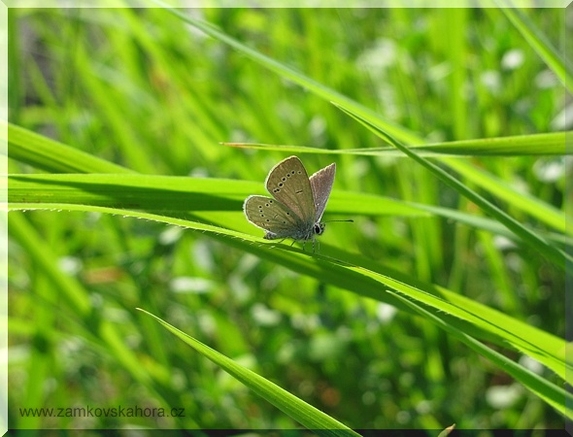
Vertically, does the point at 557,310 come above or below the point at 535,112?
below

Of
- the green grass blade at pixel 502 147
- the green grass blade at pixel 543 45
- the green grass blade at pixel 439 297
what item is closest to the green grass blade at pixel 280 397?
the green grass blade at pixel 439 297

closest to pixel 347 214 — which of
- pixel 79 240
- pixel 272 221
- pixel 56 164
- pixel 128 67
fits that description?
pixel 272 221

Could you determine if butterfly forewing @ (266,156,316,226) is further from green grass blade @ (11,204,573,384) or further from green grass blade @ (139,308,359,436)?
green grass blade @ (139,308,359,436)

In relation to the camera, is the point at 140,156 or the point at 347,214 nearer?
the point at 347,214

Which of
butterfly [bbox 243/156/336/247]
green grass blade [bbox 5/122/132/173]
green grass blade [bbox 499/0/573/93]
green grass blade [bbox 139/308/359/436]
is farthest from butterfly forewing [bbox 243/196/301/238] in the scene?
green grass blade [bbox 499/0/573/93]


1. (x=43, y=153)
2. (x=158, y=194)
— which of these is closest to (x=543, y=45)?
(x=158, y=194)

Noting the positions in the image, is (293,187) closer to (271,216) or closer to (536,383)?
(271,216)

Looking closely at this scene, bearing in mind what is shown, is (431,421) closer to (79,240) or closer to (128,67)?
(79,240)
